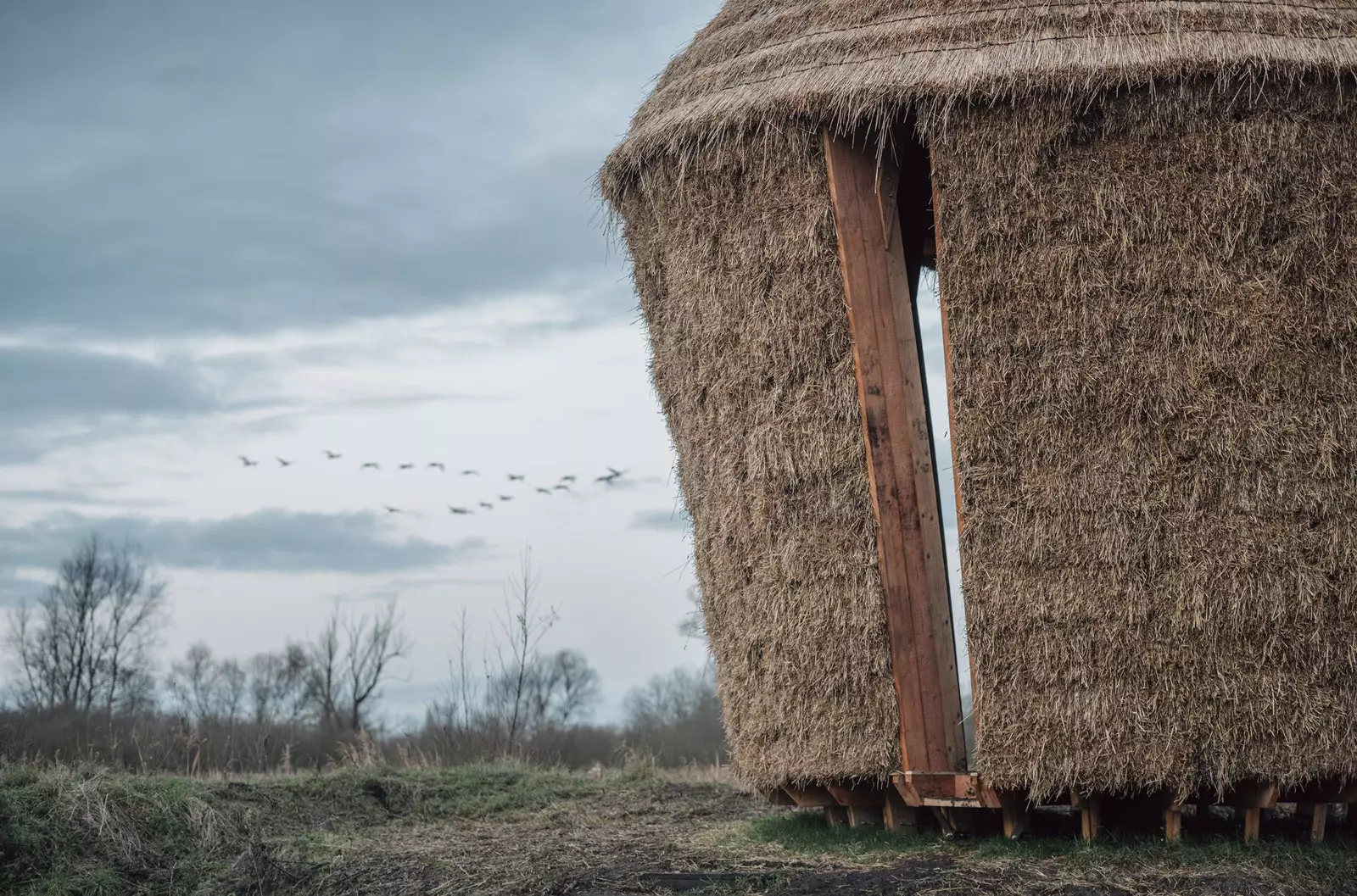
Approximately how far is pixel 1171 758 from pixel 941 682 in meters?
1.32

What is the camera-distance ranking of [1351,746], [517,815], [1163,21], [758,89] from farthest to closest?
[517,815], [758,89], [1163,21], [1351,746]

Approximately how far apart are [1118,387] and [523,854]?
4.78 m

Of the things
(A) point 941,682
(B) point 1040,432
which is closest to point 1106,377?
(B) point 1040,432

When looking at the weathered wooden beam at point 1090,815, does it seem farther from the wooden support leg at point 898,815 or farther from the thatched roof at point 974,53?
the thatched roof at point 974,53

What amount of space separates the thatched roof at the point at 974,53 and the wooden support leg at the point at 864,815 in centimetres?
449

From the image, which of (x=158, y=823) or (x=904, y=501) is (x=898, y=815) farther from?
(x=158, y=823)

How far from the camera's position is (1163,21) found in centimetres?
701

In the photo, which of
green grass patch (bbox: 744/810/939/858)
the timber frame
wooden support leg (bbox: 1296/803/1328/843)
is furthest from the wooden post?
wooden support leg (bbox: 1296/803/1328/843)

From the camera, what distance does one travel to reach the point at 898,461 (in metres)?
7.12

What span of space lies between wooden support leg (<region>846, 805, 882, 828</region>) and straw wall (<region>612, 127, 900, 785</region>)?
0.71m

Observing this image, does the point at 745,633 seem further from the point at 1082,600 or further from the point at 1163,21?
the point at 1163,21

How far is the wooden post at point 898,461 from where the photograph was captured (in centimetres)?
709

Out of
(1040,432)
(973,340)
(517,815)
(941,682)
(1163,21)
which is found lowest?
(517,815)

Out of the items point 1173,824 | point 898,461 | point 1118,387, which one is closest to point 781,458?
point 898,461
